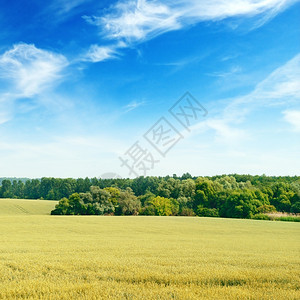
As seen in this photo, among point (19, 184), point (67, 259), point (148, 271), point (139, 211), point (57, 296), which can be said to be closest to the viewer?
point (57, 296)

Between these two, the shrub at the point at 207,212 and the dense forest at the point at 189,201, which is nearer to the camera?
the dense forest at the point at 189,201

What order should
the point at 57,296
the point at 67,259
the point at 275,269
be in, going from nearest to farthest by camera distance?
1. the point at 57,296
2. the point at 275,269
3. the point at 67,259

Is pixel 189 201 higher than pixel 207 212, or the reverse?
pixel 189 201

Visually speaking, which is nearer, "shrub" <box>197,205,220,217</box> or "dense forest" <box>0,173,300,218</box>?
"dense forest" <box>0,173,300,218</box>

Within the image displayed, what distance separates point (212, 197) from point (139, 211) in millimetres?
24781

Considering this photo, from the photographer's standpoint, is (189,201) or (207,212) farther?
(189,201)

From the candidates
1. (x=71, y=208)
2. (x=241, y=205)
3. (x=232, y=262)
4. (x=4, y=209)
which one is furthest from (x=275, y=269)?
(x=4, y=209)

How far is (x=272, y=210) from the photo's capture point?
280ft

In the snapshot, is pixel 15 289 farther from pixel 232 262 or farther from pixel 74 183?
pixel 74 183

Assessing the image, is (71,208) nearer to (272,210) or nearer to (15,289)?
(272,210)

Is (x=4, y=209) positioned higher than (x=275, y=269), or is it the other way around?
(x=275, y=269)

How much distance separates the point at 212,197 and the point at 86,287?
95035 millimetres

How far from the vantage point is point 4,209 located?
318ft

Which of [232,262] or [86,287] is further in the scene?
[232,262]
